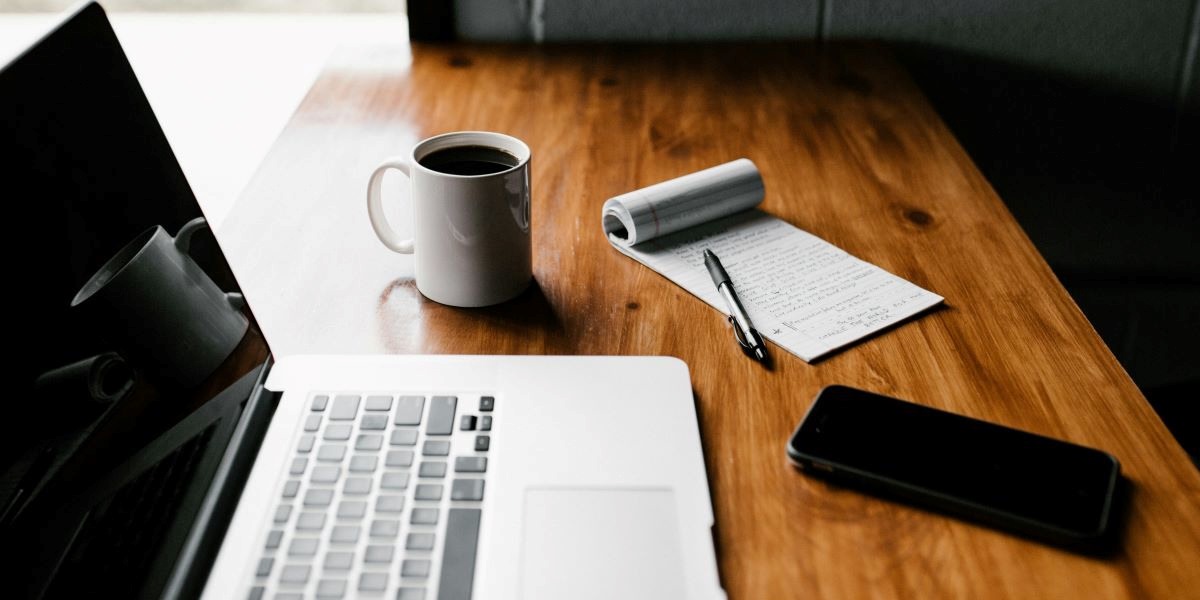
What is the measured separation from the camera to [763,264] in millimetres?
849

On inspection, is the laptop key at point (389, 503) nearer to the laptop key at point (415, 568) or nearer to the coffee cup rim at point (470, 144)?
the laptop key at point (415, 568)

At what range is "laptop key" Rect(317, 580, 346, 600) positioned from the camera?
1.64 ft

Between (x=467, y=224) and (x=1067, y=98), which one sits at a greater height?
(x=467, y=224)

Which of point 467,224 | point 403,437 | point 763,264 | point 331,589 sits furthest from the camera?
point 763,264

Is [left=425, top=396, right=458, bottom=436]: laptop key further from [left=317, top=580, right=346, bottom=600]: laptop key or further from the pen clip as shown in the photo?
the pen clip

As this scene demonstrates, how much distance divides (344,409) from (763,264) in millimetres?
397

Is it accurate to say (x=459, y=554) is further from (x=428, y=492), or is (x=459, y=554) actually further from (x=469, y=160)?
(x=469, y=160)

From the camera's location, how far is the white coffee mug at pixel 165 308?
1.76ft

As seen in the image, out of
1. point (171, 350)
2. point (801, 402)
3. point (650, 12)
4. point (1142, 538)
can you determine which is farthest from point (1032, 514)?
point (650, 12)

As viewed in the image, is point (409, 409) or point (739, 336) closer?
point (409, 409)

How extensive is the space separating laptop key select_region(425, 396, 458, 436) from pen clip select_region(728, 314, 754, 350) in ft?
0.75

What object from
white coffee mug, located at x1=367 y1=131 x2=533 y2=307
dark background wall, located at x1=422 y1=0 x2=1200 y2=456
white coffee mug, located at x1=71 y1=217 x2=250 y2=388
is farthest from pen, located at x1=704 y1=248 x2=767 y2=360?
dark background wall, located at x1=422 y1=0 x2=1200 y2=456

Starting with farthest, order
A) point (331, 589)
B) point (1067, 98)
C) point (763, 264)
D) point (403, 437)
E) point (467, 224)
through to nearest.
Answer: point (1067, 98) < point (763, 264) < point (467, 224) < point (403, 437) < point (331, 589)

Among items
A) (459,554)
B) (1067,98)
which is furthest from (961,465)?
(1067,98)
